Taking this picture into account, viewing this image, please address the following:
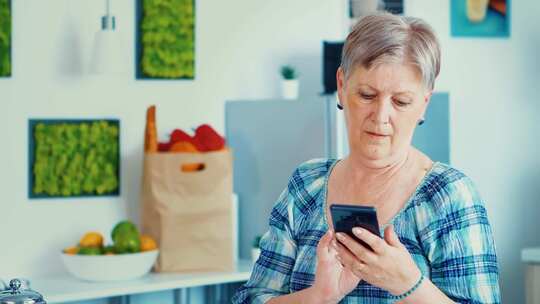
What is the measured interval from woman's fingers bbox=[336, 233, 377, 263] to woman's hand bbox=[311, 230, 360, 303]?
8cm

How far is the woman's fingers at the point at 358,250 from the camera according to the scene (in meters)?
1.33

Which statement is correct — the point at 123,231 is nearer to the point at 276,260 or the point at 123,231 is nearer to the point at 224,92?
the point at 224,92

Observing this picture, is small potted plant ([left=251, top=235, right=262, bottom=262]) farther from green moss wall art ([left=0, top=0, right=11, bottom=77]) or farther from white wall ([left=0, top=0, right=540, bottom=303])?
green moss wall art ([left=0, top=0, right=11, bottom=77])

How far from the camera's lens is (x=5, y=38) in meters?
3.11

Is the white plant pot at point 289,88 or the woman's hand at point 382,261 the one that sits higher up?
the white plant pot at point 289,88

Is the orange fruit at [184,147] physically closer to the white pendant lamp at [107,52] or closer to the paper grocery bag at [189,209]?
the paper grocery bag at [189,209]

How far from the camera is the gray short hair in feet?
4.66

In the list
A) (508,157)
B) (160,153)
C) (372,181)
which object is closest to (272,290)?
(372,181)

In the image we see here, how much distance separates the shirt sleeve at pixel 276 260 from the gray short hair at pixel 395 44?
12.2 inches

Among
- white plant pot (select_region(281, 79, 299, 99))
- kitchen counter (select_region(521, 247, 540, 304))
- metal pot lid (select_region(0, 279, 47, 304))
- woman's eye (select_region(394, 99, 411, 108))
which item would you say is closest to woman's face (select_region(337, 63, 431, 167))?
woman's eye (select_region(394, 99, 411, 108))

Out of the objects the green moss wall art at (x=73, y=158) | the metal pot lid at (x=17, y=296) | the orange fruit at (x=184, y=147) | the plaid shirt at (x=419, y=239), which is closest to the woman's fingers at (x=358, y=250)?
the plaid shirt at (x=419, y=239)

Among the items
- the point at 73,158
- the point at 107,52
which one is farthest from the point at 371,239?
the point at 73,158

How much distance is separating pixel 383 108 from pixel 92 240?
182 centimetres

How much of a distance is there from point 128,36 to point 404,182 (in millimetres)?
2022
